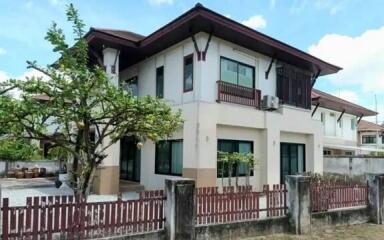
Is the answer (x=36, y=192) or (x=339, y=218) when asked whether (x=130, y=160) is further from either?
(x=339, y=218)

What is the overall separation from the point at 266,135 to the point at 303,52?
4.61m

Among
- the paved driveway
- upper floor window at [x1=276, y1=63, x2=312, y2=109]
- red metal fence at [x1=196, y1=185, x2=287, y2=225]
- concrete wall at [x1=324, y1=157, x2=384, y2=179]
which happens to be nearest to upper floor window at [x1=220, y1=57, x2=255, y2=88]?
upper floor window at [x1=276, y1=63, x2=312, y2=109]

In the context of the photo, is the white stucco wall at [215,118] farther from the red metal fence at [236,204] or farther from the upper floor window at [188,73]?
the red metal fence at [236,204]

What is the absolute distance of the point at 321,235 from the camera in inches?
438

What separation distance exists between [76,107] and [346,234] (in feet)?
28.2

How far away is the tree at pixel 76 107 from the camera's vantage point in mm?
7402

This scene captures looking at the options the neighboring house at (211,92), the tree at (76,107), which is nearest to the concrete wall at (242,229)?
the tree at (76,107)

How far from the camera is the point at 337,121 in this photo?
33.5m

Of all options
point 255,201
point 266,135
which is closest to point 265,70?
point 266,135

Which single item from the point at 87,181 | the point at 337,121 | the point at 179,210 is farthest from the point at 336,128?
the point at 87,181

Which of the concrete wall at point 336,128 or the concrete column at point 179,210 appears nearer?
the concrete column at point 179,210

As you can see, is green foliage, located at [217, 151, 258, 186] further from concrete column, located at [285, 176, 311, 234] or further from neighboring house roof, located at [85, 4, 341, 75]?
neighboring house roof, located at [85, 4, 341, 75]

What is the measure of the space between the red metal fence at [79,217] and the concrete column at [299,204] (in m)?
4.12

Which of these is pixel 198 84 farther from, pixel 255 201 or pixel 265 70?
pixel 255 201
